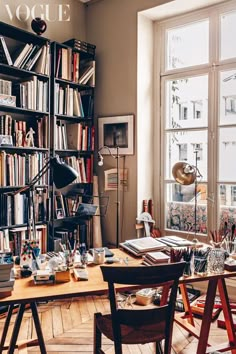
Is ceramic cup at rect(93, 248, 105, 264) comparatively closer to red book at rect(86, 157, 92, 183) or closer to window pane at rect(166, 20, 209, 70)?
red book at rect(86, 157, 92, 183)

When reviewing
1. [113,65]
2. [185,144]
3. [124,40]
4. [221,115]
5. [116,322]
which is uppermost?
[124,40]

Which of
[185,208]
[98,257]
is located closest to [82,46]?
[185,208]

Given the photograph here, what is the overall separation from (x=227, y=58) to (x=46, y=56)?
5.75ft

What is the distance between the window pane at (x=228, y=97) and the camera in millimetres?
3547

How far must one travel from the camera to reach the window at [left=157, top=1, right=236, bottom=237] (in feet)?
11.7

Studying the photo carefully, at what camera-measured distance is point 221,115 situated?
3.62 metres

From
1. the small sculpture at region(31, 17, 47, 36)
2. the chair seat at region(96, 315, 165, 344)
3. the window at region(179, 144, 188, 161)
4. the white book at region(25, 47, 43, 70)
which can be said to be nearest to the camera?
the chair seat at region(96, 315, 165, 344)

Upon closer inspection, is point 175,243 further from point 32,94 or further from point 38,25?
point 38,25

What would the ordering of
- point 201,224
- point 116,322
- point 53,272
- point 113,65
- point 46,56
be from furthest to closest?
point 113,65 → point 201,224 → point 46,56 → point 53,272 → point 116,322

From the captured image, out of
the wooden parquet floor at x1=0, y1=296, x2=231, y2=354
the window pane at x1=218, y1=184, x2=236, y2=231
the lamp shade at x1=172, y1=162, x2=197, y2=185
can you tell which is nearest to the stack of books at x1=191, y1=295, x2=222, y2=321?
the wooden parquet floor at x1=0, y1=296, x2=231, y2=354

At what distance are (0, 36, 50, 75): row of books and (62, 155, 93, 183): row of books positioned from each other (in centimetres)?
95

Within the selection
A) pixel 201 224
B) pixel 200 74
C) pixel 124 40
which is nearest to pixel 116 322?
pixel 201 224

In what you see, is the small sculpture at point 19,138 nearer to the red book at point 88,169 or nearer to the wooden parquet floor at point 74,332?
the red book at point 88,169

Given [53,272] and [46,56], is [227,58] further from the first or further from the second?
[53,272]
